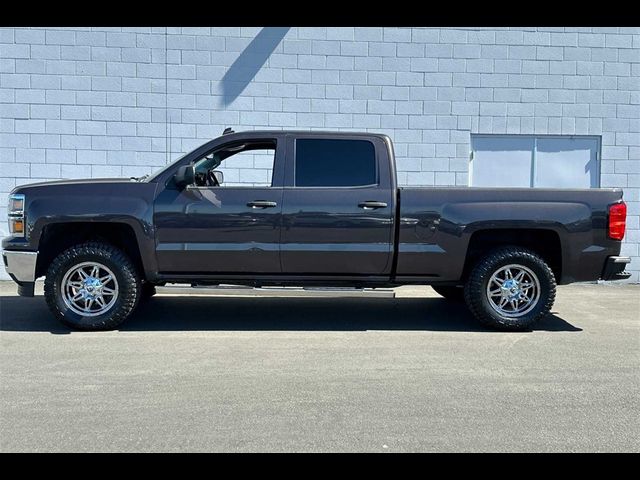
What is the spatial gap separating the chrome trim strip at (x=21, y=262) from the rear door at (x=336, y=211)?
257cm

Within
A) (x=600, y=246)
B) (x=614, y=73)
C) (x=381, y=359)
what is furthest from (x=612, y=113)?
(x=381, y=359)

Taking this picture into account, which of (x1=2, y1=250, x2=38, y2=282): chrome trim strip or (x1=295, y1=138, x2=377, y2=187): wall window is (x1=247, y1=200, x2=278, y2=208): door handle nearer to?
(x1=295, y1=138, x2=377, y2=187): wall window

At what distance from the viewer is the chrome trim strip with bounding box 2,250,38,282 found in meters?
5.52

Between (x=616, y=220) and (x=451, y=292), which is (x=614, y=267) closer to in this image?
(x=616, y=220)

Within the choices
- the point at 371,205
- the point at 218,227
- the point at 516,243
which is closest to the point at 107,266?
the point at 218,227

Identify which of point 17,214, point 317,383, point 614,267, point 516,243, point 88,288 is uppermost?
point 17,214

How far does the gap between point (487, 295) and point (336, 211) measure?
187 centimetres

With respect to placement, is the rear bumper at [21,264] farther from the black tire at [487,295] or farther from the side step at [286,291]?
the black tire at [487,295]

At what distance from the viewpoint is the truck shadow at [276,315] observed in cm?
600

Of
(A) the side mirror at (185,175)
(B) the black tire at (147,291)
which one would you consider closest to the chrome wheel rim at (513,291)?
(A) the side mirror at (185,175)

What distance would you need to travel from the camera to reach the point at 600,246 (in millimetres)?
5707

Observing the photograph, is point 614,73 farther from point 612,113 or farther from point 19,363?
point 19,363

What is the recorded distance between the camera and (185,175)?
5.47 meters

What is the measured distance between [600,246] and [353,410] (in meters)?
3.60
